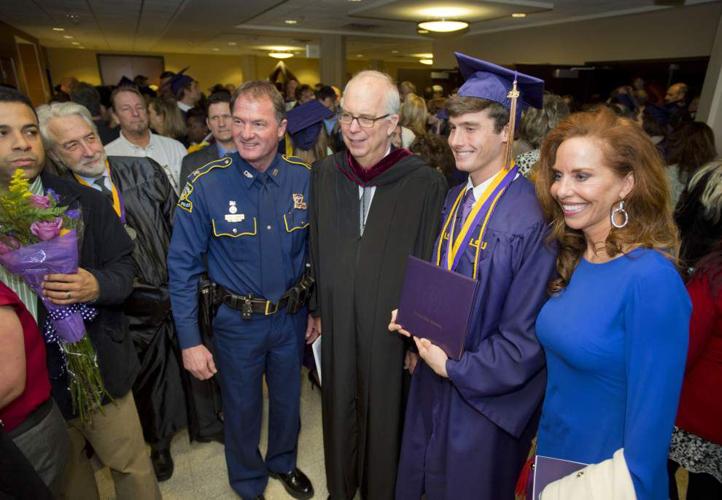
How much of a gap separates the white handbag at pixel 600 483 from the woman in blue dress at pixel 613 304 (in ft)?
0.09

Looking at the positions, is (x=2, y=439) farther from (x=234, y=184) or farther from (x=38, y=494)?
(x=234, y=184)

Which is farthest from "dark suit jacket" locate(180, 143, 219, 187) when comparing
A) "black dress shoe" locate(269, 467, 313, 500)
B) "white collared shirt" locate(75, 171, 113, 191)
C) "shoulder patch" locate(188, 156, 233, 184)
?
"black dress shoe" locate(269, 467, 313, 500)

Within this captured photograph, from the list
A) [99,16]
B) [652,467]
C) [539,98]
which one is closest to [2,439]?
[652,467]

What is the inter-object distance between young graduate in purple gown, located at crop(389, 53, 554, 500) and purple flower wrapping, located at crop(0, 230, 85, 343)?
1.14 m

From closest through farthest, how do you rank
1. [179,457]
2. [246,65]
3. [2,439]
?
[2,439] → [179,457] → [246,65]

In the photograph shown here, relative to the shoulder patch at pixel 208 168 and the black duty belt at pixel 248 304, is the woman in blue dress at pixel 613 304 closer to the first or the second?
the black duty belt at pixel 248 304

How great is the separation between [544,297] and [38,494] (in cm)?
149

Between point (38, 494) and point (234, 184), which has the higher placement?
point (234, 184)

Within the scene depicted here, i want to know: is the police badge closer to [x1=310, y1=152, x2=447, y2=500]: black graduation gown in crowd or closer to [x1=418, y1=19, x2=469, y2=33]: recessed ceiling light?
[x1=310, y1=152, x2=447, y2=500]: black graduation gown in crowd

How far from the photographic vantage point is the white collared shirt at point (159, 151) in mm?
3283

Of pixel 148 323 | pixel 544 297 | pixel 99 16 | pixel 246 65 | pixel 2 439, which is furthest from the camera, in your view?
pixel 246 65

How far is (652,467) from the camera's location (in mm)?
1126

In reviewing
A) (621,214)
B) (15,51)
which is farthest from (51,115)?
(15,51)

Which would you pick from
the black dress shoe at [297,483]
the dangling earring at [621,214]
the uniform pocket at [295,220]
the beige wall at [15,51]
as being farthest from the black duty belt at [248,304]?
the beige wall at [15,51]
